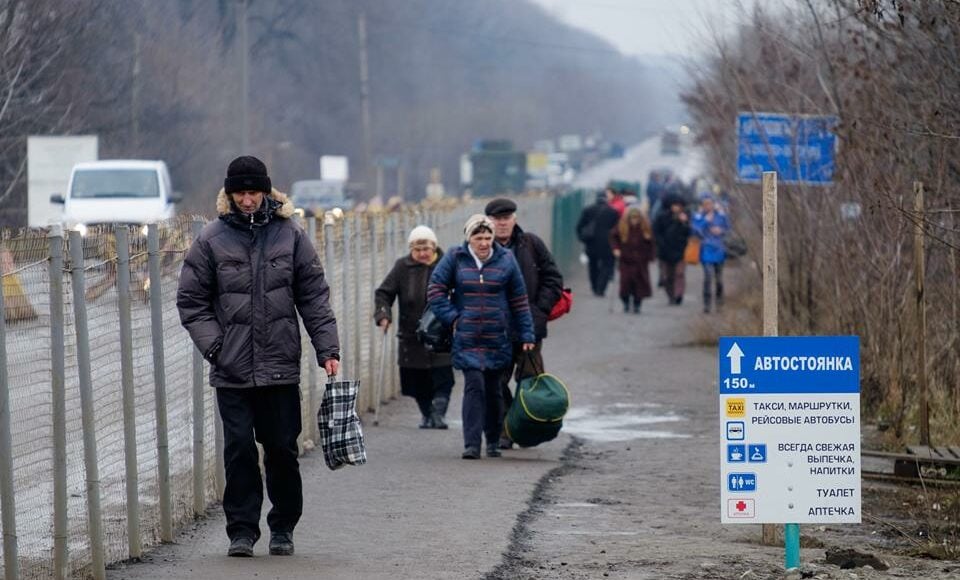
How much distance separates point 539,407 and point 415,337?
217 cm

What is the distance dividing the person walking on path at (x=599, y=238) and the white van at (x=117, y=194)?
6.54 metres

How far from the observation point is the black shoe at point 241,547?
30.8 feet

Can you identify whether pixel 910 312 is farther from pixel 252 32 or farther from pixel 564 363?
pixel 252 32

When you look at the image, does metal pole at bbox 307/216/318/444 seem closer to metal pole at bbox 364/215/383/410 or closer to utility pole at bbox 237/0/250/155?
metal pole at bbox 364/215/383/410

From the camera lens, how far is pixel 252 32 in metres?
71.1

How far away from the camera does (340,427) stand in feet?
31.4

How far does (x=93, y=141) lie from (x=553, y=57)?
466 feet

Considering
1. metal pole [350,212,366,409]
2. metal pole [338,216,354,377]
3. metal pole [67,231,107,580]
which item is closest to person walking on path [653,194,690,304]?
metal pole [350,212,366,409]

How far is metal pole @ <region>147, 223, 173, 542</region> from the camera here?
9.91 m

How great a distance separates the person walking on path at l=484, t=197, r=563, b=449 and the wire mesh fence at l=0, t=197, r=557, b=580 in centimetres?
346

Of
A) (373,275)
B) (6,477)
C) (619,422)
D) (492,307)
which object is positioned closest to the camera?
(6,477)

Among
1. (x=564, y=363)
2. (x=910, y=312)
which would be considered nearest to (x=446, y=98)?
(x=564, y=363)

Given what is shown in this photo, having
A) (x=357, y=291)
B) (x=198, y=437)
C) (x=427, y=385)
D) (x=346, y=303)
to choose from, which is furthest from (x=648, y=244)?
(x=198, y=437)

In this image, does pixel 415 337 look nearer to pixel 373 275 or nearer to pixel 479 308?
pixel 479 308
